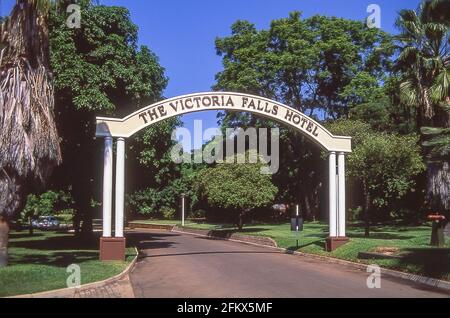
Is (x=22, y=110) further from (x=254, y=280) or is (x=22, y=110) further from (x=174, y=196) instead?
(x=174, y=196)

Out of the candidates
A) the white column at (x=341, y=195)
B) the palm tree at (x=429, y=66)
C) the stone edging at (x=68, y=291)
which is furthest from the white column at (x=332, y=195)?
the stone edging at (x=68, y=291)

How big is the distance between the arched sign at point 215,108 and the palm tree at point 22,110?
323 cm

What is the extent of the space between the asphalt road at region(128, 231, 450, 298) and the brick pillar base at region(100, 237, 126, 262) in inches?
32.8

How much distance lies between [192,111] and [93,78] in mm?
5427

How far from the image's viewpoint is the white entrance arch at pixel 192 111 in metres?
17.2

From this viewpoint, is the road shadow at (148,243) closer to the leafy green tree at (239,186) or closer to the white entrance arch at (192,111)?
the white entrance arch at (192,111)

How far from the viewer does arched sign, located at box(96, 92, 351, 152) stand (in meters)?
17.6

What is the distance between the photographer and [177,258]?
63.5ft

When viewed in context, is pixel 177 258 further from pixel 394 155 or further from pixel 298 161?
pixel 298 161

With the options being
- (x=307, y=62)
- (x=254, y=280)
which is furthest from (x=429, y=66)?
(x=307, y=62)

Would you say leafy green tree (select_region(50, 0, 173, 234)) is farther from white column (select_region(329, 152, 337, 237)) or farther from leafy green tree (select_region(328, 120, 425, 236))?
leafy green tree (select_region(328, 120, 425, 236))

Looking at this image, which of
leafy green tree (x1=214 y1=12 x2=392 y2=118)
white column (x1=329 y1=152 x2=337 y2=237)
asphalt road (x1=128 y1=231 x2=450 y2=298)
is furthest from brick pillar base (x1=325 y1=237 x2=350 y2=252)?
leafy green tree (x1=214 y1=12 x2=392 y2=118)

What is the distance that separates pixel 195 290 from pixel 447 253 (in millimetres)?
9218
